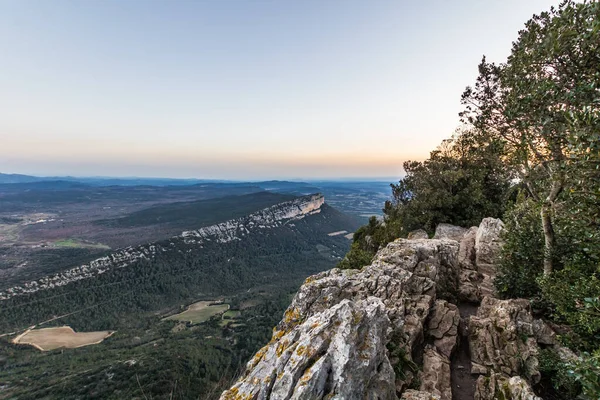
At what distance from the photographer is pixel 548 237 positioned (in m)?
11.4

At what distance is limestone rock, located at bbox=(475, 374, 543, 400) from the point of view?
6.80m

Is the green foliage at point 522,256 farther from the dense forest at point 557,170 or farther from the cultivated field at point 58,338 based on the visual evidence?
the cultivated field at point 58,338

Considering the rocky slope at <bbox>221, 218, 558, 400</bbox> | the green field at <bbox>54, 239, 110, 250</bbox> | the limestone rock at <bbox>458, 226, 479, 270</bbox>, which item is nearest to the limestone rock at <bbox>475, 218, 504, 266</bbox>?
the limestone rock at <bbox>458, 226, 479, 270</bbox>

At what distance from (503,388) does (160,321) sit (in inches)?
3867

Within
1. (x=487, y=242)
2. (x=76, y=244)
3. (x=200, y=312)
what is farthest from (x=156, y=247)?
(x=487, y=242)

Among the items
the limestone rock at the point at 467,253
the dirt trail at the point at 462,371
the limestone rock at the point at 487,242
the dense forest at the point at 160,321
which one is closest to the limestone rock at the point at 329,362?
the dirt trail at the point at 462,371

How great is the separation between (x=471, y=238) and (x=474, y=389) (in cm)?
1657

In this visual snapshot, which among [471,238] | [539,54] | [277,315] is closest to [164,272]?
[277,315]

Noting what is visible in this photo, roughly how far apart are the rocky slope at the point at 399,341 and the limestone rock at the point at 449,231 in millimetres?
10370

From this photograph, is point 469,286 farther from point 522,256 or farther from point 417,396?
point 417,396

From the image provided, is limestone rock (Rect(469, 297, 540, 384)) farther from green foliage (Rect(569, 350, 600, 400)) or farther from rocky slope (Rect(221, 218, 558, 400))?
green foliage (Rect(569, 350, 600, 400))

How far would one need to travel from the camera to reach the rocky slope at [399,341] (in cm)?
657

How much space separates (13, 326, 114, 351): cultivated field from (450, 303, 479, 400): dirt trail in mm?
93174

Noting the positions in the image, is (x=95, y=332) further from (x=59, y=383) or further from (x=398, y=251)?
(x=398, y=251)
